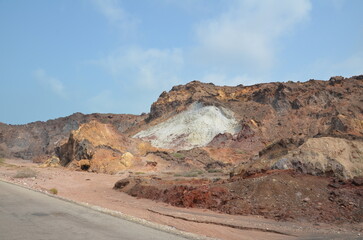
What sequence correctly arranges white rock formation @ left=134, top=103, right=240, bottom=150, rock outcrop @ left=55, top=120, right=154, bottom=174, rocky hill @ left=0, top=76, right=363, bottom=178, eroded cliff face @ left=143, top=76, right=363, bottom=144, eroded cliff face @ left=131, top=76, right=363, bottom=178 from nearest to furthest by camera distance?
rock outcrop @ left=55, top=120, right=154, bottom=174, rocky hill @ left=0, top=76, right=363, bottom=178, eroded cliff face @ left=131, top=76, right=363, bottom=178, eroded cliff face @ left=143, top=76, right=363, bottom=144, white rock formation @ left=134, top=103, right=240, bottom=150

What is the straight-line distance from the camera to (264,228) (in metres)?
8.36

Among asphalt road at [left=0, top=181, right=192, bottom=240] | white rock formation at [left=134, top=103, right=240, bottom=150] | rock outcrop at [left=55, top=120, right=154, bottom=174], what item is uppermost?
white rock formation at [left=134, top=103, right=240, bottom=150]

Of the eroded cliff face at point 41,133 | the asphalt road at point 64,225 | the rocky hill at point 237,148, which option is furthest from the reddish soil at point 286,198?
the eroded cliff face at point 41,133

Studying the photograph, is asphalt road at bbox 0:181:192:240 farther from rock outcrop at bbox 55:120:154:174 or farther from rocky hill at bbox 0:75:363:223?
rock outcrop at bbox 55:120:154:174

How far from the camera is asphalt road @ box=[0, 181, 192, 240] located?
516 cm

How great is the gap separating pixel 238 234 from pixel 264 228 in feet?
2.99

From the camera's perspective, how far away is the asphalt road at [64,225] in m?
5.16

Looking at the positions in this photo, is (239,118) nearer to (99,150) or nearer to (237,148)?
(237,148)

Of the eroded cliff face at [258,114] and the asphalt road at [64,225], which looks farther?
the eroded cliff face at [258,114]

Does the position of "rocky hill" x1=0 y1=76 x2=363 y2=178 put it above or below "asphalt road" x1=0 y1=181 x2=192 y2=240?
above

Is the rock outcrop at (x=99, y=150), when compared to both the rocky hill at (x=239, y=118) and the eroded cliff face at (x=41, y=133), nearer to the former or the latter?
the rocky hill at (x=239, y=118)

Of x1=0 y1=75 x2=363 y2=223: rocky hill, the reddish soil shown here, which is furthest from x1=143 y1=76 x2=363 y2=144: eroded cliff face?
the reddish soil

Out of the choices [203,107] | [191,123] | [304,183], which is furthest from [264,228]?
[203,107]

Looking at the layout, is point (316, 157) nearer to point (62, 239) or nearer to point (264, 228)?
point (264, 228)
